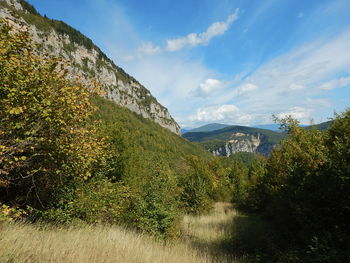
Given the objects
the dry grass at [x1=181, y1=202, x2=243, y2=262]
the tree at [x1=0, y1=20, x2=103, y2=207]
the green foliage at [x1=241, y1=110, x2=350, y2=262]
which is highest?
the tree at [x1=0, y1=20, x2=103, y2=207]

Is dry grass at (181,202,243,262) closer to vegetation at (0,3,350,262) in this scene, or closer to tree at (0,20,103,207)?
vegetation at (0,3,350,262)

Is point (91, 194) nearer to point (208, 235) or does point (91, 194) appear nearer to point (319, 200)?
point (208, 235)

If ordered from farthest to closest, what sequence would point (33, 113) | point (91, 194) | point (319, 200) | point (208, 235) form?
point (208, 235) < point (91, 194) < point (319, 200) < point (33, 113)

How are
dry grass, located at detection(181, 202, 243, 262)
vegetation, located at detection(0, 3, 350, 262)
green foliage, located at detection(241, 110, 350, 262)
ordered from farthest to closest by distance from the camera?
dry grass, located at detection(181, 202, 243, 262), green foliage, located at detection(241, 110, 350, 262), vegetation, located at detection(0, 3, 350, 262)

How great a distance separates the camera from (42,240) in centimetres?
457

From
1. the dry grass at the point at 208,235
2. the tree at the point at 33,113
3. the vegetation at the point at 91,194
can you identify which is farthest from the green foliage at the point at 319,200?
the tree at the point at 33,113

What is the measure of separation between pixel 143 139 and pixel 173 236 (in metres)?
93.9

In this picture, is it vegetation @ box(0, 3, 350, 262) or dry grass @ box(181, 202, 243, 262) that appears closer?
vegetation @ box(0, 3, 350, 262)

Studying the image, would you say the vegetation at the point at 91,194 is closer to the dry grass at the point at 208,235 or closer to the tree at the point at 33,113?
the tree at the point at 33,113

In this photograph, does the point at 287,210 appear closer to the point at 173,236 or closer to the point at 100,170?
the point at 173,236

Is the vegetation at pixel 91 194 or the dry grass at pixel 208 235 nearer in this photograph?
the vegetation at pixel 91 194

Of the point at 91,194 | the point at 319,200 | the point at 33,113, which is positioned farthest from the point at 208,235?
the point at 33,113

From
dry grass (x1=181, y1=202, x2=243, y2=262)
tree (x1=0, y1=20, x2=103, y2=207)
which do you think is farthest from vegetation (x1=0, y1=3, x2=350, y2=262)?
dry grass (x1=181, y1=202, x2=243, y2=262)

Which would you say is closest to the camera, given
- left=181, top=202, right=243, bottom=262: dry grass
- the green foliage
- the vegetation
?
the vegetation
